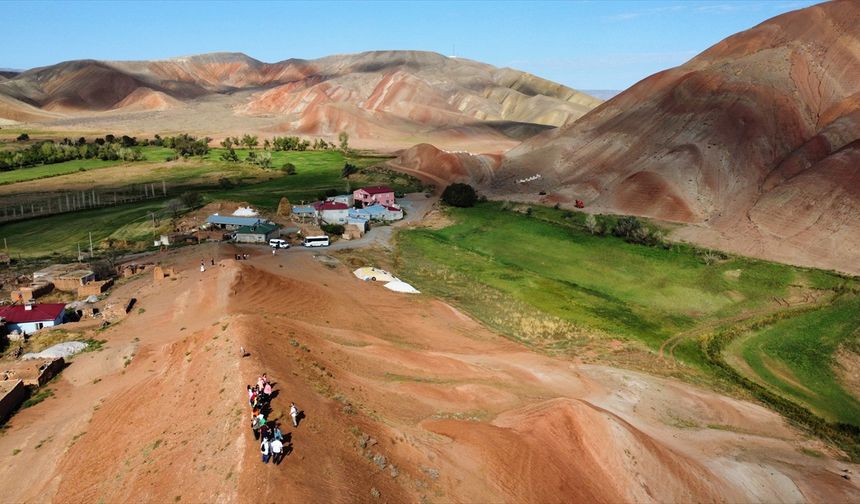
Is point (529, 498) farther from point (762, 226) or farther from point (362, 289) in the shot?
point (762, 226)

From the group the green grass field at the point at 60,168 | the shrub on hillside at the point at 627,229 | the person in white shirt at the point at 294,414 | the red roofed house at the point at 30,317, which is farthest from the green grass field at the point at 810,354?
the green grass field at the point at 60,168

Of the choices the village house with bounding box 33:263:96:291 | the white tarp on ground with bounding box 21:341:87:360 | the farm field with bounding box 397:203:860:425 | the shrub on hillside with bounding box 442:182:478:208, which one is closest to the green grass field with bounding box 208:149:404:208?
the shrub on hillside with bounding box 442:182:478:208

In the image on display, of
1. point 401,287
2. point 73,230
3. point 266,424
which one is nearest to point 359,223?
point 401,287

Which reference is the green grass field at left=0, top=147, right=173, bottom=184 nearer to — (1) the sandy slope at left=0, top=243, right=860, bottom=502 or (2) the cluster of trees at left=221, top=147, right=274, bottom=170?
(2) the cluster of trees at left=221, top=147, right=274, bottom=170

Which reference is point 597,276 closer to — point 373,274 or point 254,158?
point 373,274

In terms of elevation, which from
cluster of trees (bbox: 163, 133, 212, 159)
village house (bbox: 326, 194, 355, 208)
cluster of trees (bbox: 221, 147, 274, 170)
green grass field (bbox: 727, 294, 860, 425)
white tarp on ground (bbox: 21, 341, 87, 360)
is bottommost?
green grass field (bbox: 727, 294, 860, 425)

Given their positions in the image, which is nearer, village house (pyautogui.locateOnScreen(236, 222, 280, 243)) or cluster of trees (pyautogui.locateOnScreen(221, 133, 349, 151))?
village house (pyautogui.locateOnScreen(236, 222, 280, 243))
